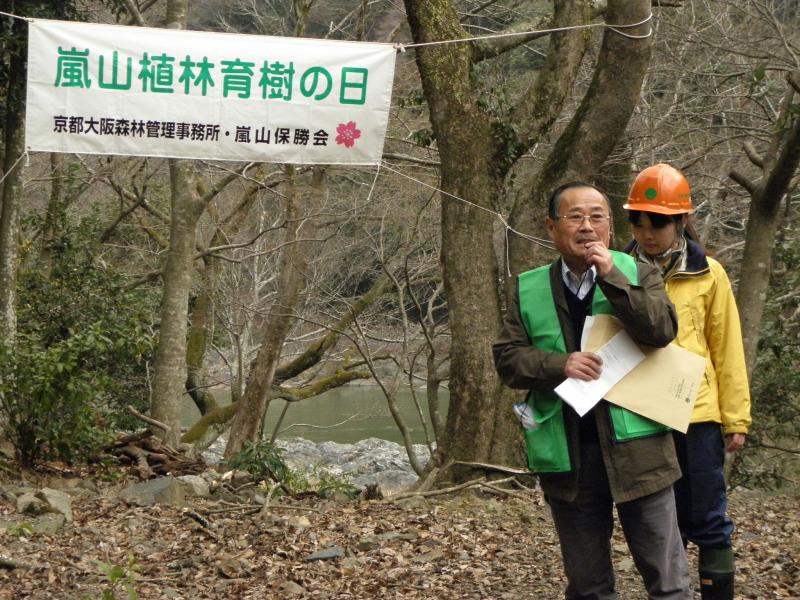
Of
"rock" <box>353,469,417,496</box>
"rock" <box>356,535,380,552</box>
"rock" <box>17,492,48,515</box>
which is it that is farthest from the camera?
"rock" <box>353,469,417,496</box>

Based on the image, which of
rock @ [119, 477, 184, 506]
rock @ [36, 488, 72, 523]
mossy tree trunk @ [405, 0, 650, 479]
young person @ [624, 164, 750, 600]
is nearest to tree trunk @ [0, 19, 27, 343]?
rock @ [119, 477, 184, 506]

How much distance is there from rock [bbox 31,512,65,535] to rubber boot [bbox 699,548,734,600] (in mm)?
3813

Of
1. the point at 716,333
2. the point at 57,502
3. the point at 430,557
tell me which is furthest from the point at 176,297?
the point at 716,333

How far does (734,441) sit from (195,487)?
4.99m

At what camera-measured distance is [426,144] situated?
8812mm

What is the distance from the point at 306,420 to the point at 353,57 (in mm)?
19250

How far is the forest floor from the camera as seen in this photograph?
4883 mm

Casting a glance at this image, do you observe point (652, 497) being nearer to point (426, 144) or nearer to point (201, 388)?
point (426, 144)

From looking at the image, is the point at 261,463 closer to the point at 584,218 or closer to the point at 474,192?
the point at 474,192

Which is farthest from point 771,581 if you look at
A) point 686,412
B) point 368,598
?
point 686,412

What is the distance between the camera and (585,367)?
299 centimetres

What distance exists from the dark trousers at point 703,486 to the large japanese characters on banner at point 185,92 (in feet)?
11.6

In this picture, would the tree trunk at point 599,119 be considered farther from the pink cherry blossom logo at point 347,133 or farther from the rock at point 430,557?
the rock at point 430,557

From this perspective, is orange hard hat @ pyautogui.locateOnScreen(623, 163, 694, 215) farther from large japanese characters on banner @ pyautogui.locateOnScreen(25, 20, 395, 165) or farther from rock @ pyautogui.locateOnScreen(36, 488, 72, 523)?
rock @ pyautogui.locateOnScreen(36, 488, 72, 523)
